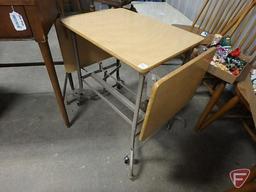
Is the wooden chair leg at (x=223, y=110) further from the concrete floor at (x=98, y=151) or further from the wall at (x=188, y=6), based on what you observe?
the wall at (x=188, y=6)

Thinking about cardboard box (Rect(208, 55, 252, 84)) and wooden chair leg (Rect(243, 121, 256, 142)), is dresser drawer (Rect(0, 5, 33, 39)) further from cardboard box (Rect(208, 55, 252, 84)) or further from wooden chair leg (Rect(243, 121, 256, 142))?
wooden chair leg (Rect(243, 121, 256, 142))

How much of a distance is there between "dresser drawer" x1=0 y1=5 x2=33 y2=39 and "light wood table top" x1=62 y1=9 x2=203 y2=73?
23cm

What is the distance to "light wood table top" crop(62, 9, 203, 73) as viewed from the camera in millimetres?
811

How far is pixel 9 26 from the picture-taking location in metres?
0.85

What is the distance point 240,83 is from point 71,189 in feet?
4.21

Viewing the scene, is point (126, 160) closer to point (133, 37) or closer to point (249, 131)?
point (133, 37)

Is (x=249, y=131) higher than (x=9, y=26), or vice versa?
(x=9, y=26)

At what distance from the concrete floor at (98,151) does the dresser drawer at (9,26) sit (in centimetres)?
83

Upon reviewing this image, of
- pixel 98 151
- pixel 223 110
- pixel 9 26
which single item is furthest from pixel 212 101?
pixel 9 26

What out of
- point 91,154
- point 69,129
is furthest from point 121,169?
point 69,129

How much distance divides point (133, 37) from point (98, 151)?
87 centimetres

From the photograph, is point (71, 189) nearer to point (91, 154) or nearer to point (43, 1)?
point (91, 154)

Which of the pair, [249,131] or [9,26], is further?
[249,131]

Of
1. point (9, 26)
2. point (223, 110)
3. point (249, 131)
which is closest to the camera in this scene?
point (9, 26)
